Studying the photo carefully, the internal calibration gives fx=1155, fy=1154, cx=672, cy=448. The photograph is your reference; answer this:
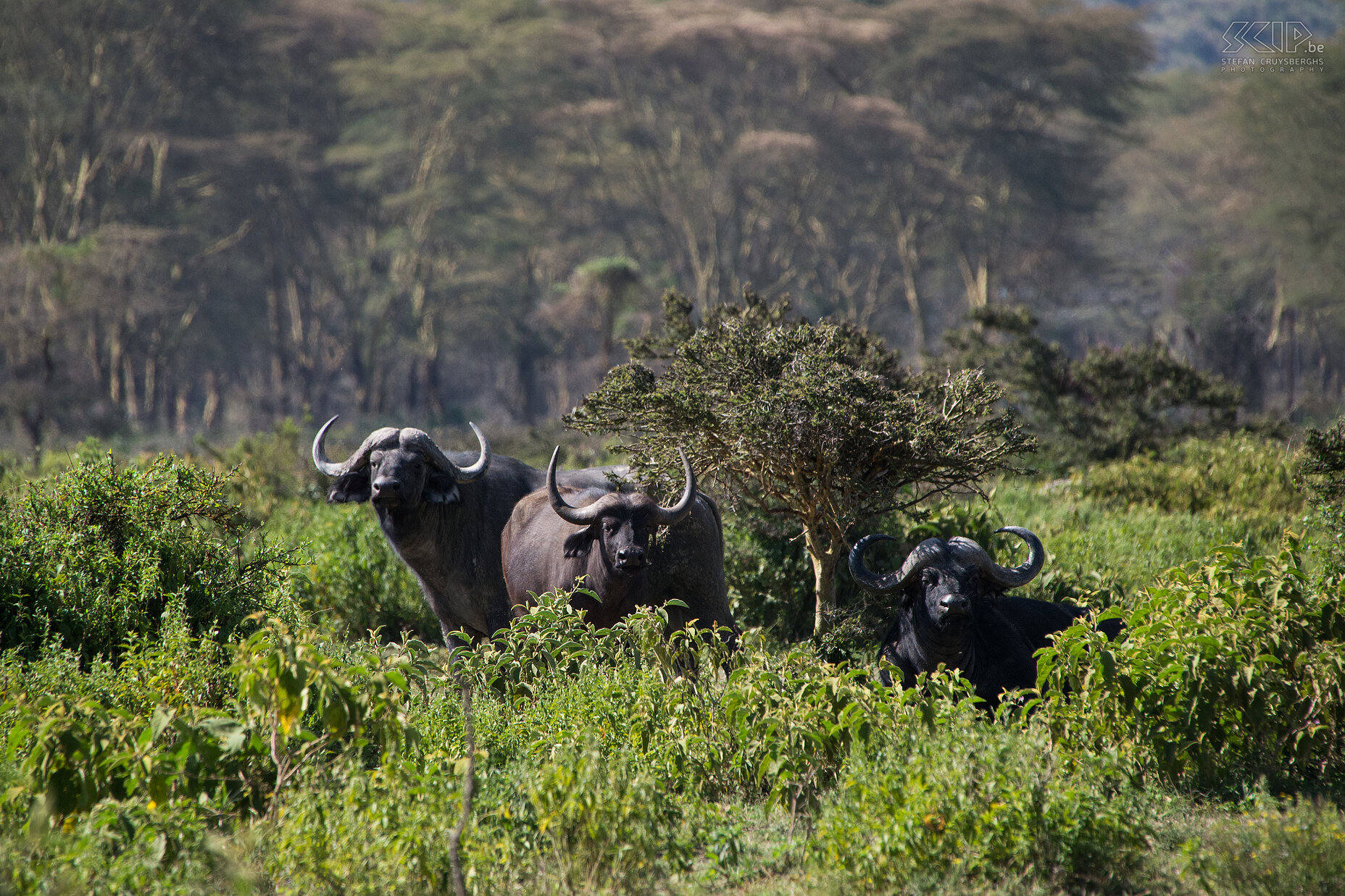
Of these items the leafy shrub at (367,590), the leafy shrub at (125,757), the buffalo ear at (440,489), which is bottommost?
the leafy shrub at (367,590)

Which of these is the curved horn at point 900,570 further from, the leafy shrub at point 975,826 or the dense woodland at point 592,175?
the dense woodland at point 592,175

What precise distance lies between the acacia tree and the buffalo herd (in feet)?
1.04

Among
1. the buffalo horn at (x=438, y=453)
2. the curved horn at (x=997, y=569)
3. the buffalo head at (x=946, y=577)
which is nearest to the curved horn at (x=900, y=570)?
the buffalo head at (x=946, y=577)

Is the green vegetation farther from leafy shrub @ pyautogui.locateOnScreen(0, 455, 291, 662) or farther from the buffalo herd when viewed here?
the buffalo herd

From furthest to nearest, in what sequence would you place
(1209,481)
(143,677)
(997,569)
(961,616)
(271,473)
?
(271,473) < (1209,481) < (997,569) < (961,616) < (143,677)

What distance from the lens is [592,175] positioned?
34156mm

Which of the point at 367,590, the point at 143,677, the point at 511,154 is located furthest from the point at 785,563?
the point at 511,154

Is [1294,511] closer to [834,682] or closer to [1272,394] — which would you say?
[834,682]

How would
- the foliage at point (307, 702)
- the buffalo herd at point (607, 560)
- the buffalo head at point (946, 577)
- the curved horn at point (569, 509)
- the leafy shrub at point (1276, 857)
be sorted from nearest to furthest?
the leafy shrub at point (1276, 857)
the foliage at point (307, 702)
the buffalo head at point (946, 577)
the buffalo herd at point (607, 560)
the curved horn at point (569, 509)

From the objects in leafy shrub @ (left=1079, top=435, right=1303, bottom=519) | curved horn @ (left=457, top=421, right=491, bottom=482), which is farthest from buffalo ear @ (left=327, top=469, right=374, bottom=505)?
leafy shrub @ (left=1079, top=435, right=1303, bottom=519)

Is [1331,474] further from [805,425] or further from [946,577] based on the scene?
[805,425]

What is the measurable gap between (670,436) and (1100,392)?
25.9ft

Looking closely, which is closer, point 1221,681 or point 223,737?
point 223,737

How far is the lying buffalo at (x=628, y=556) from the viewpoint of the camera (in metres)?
5.77
